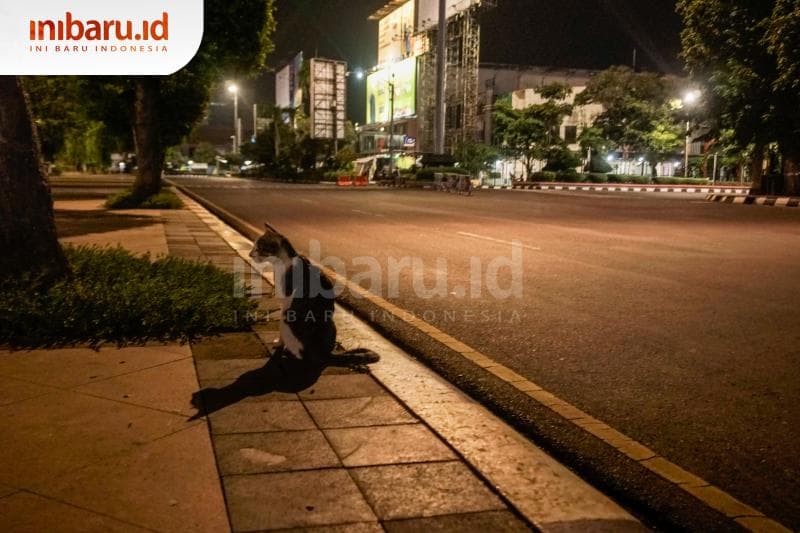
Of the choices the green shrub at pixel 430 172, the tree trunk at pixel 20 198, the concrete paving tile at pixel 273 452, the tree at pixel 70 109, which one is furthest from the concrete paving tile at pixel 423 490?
the green shrub at pixel 430 172

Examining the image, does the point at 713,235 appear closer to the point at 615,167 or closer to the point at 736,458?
the point at 736,458

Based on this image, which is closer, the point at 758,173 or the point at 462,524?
the point at 462,524

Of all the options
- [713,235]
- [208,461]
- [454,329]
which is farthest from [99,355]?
[713,235]

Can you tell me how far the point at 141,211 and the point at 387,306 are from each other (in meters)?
16.1

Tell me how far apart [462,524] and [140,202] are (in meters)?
22.2

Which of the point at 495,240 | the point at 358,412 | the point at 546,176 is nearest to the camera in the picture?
the point at 358,412

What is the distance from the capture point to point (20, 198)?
6.88 m

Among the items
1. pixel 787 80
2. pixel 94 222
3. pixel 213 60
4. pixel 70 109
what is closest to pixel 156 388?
pixel 94 222

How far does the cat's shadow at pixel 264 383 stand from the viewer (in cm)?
451

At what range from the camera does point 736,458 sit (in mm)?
3879

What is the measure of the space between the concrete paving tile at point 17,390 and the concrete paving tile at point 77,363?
0.07 meters

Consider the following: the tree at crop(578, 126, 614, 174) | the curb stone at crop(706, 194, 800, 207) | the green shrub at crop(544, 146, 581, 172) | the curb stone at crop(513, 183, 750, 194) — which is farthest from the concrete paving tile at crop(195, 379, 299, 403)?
the tree at crop(578, 126, 614, 174)

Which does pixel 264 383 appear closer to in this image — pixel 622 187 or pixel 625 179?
pixel 622 187

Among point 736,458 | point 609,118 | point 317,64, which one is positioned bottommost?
point 736,458
